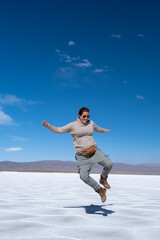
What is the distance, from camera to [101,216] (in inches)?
185

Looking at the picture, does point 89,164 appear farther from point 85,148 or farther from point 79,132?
point 79,132

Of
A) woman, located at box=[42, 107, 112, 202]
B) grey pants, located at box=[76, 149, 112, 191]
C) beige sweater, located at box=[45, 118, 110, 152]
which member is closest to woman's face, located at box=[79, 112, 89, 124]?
woman, located at box=[42, 107, 112, 202]

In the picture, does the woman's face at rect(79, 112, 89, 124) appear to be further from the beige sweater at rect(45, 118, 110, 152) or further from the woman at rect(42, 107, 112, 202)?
the beige sweater at rect(45, 118, 110, 152)

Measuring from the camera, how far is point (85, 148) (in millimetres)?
4926

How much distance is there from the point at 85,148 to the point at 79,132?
0.96 ft

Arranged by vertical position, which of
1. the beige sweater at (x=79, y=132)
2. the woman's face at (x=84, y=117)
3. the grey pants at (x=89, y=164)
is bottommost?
the grey pants at (x=89, y=164)

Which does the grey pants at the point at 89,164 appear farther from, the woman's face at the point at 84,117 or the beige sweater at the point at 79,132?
the woman's face at the point at 84,117

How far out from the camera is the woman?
486 cm

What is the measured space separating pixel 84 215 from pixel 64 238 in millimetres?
1547

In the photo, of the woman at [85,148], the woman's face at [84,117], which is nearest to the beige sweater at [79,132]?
the woman at [85,148]

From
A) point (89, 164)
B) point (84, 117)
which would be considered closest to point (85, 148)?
point (89, 164)

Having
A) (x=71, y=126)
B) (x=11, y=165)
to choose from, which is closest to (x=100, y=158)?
(x=71, y=126)

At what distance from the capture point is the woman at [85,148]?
4863mm

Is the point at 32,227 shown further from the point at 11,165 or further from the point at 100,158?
the point at 11,165
